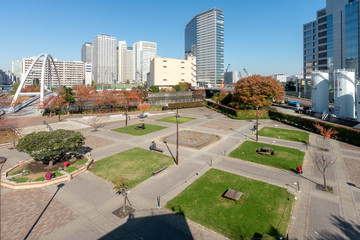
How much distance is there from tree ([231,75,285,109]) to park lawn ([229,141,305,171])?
22.3 metres

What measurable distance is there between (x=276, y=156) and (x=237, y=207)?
12366 mm

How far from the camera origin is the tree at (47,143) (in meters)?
18.2

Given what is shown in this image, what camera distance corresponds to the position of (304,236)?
1112 cm

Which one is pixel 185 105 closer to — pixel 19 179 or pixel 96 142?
pixel 96 142

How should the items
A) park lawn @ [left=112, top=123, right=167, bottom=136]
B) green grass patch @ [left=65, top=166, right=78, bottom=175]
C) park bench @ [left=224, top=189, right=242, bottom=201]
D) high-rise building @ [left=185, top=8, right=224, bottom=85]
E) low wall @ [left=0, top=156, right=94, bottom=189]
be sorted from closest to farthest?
park bench @ [left=224, top=189, right=242, bottom=201], low wall @ [left=0, top=156, right=94, bottom=189], green grass patch @ [left=65, top=166, right=78, bottom=175], park lawn @ [left=112, top=123, right=167, bottom=136], high-rise building @ [left=185, top=8, right=224, bottom=85]

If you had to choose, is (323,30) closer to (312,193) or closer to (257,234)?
(312,193)

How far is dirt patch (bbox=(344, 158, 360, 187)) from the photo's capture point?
57.9ft

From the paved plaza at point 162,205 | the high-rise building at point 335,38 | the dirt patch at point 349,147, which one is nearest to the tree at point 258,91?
the dirt patch at point 349,147

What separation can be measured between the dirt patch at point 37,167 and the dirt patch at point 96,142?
6262 millimetres

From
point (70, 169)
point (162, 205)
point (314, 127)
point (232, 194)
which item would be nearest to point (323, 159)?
point (232, 194)

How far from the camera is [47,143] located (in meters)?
18.5

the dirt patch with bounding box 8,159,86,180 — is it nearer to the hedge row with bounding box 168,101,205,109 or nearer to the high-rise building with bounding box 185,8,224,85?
the hedge row with bounding box 168,101,205,109

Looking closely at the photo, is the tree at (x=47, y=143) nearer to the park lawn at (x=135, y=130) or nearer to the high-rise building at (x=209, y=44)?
the park lawn at (x=135, y=130)

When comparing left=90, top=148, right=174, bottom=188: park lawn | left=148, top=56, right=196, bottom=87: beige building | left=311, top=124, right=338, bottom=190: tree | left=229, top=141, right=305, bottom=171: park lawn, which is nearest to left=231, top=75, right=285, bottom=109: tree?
left=311, top=124, right=338, bottom=190: tree
